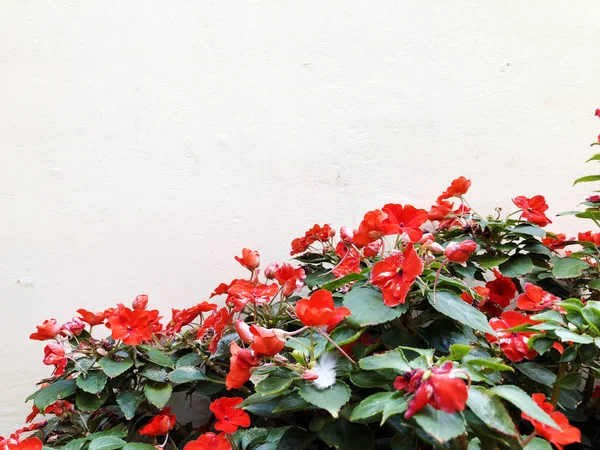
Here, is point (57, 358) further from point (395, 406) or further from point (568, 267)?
point (568, 267)

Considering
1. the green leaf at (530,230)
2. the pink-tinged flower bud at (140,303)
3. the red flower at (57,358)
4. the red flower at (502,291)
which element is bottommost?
the red flower at (502,291)

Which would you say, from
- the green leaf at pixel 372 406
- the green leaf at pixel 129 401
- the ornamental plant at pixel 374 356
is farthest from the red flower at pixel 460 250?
the green leaf at pixel 129 401

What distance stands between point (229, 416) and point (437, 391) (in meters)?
0.37

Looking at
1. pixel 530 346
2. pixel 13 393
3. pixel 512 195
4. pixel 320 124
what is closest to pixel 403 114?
pixel 320 124

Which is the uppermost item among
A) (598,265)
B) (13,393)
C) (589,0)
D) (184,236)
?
(589,0)

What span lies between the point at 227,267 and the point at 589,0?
1.22 m

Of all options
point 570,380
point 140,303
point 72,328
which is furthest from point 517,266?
point 72,328

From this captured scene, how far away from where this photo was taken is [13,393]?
1.02 meters

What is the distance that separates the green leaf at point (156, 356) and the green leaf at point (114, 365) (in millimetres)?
30

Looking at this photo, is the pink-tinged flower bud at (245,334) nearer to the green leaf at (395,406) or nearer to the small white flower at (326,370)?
the small white flower at (326,370)

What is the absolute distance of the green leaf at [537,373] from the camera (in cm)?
65

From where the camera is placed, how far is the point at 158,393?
2.37 feet

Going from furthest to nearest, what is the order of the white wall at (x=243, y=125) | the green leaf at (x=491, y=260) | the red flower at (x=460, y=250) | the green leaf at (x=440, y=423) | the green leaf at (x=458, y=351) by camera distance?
the white wall at (x=243, y=125), the green leaf at (x=491, y=260), the red flower at (x=460, y=250), the green leaf at (x=458, y=351), the green leaf at (x=440, y=423)

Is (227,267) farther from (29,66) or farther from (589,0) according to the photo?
(589,0)
